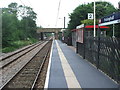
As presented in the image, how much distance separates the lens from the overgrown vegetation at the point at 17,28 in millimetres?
43812

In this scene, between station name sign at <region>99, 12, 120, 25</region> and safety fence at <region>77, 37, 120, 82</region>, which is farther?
safety fence at <region>77, 37, 120, 82</region>

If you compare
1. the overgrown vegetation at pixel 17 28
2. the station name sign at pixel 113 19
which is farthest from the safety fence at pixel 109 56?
the overgrown vegetation at pixel 17 28

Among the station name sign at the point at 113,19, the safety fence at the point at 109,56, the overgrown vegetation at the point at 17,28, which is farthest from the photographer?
the overgrown vegetation at the point at 17,28

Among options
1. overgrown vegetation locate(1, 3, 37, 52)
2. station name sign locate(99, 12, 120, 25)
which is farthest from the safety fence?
overgrown vegetation locate(1, 3, 37, 52)

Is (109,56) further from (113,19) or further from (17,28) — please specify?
(17,28)

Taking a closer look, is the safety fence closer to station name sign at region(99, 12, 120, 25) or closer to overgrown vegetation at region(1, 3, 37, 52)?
station name sign at region(99, 12, 120, 25)

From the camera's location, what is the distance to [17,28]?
75250 millimetres

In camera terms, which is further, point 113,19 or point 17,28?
point 17,28

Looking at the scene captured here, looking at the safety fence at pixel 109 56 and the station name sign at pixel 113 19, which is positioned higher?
the station name sign at pixel 113 19

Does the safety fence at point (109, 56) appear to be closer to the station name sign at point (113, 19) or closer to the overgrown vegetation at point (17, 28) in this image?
the station name sign at point (113, 19)

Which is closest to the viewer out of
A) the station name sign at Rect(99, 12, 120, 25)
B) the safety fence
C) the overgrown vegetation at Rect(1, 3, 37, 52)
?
the station name sign at Rect(99, 12, 120, 25)

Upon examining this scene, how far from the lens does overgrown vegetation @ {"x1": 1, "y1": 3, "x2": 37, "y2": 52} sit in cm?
4381

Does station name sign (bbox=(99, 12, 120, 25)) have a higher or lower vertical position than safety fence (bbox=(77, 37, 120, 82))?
higher

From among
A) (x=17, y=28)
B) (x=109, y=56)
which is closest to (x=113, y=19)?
(x=109, y=56)
